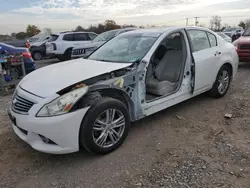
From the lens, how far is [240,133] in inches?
135

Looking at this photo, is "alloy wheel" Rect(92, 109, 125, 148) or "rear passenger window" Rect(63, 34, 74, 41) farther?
"rear passenger window" Rect(63, 34, 74, 41)

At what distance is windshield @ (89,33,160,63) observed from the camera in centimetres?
351

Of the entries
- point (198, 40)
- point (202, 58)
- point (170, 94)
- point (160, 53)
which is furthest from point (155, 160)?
point (198, 40)

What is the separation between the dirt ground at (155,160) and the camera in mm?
2494

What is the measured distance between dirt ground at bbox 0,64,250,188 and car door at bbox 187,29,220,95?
707 millimetres

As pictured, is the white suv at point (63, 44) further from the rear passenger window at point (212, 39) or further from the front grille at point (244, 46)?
the rear passenger window at point (212, 39)

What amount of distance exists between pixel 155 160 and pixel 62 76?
1604 mm

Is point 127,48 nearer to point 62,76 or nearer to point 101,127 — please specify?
point 62,76

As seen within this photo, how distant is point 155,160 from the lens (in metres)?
2.84

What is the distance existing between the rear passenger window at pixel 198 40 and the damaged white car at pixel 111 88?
0.06ft

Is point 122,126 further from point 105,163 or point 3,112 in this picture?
point 3,112

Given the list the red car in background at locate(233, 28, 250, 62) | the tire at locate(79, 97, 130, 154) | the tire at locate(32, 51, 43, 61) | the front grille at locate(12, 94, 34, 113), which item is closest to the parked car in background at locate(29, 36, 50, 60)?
the tire at locate(32, 51, 43, 61)

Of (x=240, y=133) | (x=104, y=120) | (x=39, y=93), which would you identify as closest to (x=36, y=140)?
(x=39, y=93)

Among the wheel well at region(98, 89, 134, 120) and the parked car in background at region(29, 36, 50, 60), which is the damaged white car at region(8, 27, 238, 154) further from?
the parked car in background at region(29, 36, 50, 60)
